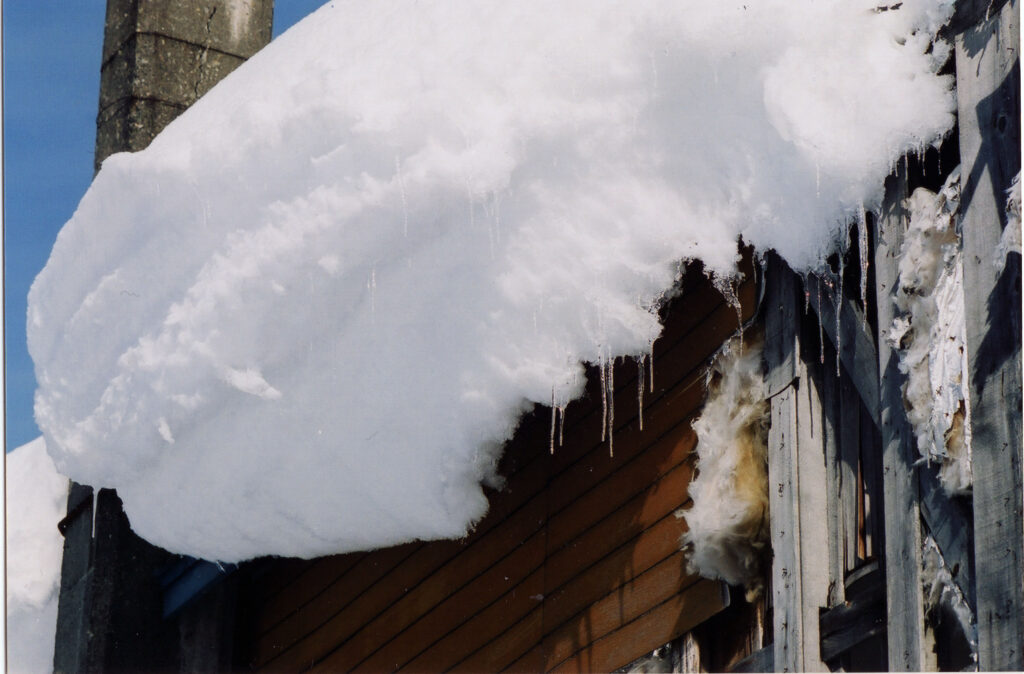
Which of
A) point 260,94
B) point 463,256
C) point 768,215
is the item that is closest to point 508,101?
point 463,256

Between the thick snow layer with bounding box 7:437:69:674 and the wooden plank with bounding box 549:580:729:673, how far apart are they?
3.07 meters

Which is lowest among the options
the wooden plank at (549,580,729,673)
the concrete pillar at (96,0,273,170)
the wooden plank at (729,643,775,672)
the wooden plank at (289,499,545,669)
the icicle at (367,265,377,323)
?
the wooden plank at (729,643,775,672)

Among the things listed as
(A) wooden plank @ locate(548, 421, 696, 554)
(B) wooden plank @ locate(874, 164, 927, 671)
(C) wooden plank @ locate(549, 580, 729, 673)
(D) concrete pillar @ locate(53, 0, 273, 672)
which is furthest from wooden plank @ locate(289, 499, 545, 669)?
(B) wooden plank @ locate(874, 164, 927, 671)

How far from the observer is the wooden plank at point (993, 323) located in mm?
3092

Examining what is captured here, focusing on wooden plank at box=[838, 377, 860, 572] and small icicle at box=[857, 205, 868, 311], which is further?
wooden plank at box=[838, 377, 860, 572]

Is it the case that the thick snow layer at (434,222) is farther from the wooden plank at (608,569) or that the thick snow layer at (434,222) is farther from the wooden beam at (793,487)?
the wooden plank at (608,569)

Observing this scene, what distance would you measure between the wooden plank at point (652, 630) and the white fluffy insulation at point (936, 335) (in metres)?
0.80

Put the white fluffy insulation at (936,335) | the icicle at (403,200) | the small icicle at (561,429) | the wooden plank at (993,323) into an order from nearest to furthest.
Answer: the wooden plank at (993,323) < the white fluffy insulation at (936,335) < the icicle at (403,200) < the small icicle at (561,429)

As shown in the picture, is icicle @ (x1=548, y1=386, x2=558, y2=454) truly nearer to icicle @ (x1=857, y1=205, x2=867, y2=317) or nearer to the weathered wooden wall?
the weathered wooden wall

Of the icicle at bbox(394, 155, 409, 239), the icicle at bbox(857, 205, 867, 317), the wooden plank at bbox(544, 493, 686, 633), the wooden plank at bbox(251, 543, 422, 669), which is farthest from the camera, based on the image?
the wooden plank at bbox(251, 543, 422, 669)

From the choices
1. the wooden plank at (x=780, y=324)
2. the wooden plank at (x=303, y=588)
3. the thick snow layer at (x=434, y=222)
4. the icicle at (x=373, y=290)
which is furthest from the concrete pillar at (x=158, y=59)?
the wooden plank at (x=780, y=324)

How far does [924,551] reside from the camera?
3.40 meters

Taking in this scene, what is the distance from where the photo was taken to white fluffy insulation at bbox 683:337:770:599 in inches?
154

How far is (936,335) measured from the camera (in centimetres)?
342
